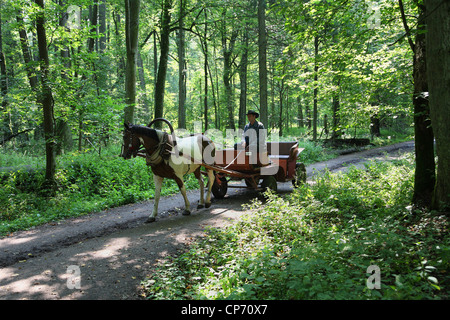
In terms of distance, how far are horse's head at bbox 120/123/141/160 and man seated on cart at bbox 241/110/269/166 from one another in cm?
307

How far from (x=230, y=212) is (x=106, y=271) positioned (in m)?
3.42

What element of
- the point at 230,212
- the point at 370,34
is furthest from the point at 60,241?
the point at 370,34

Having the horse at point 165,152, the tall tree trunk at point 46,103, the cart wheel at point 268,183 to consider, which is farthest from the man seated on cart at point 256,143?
the tall tree trunk at point 46,103

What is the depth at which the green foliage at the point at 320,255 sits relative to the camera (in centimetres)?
295

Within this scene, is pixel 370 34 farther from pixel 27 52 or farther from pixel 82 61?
pixel 27 52

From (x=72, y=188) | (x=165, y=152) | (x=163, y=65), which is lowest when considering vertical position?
(x=72, y=188)

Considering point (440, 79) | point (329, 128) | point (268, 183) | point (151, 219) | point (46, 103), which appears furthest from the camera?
point (46, 103)

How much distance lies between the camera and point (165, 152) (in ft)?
20.2

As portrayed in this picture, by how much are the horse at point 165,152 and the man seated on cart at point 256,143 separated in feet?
3.54

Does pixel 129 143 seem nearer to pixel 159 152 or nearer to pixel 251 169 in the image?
pixel 159 152

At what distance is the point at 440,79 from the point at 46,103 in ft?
30.4

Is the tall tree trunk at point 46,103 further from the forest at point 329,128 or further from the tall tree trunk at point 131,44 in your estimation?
the tall tree trunk at point 131,44

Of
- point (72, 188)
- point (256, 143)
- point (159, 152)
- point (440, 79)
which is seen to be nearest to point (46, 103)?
point (72, 188)

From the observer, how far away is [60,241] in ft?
17.6
